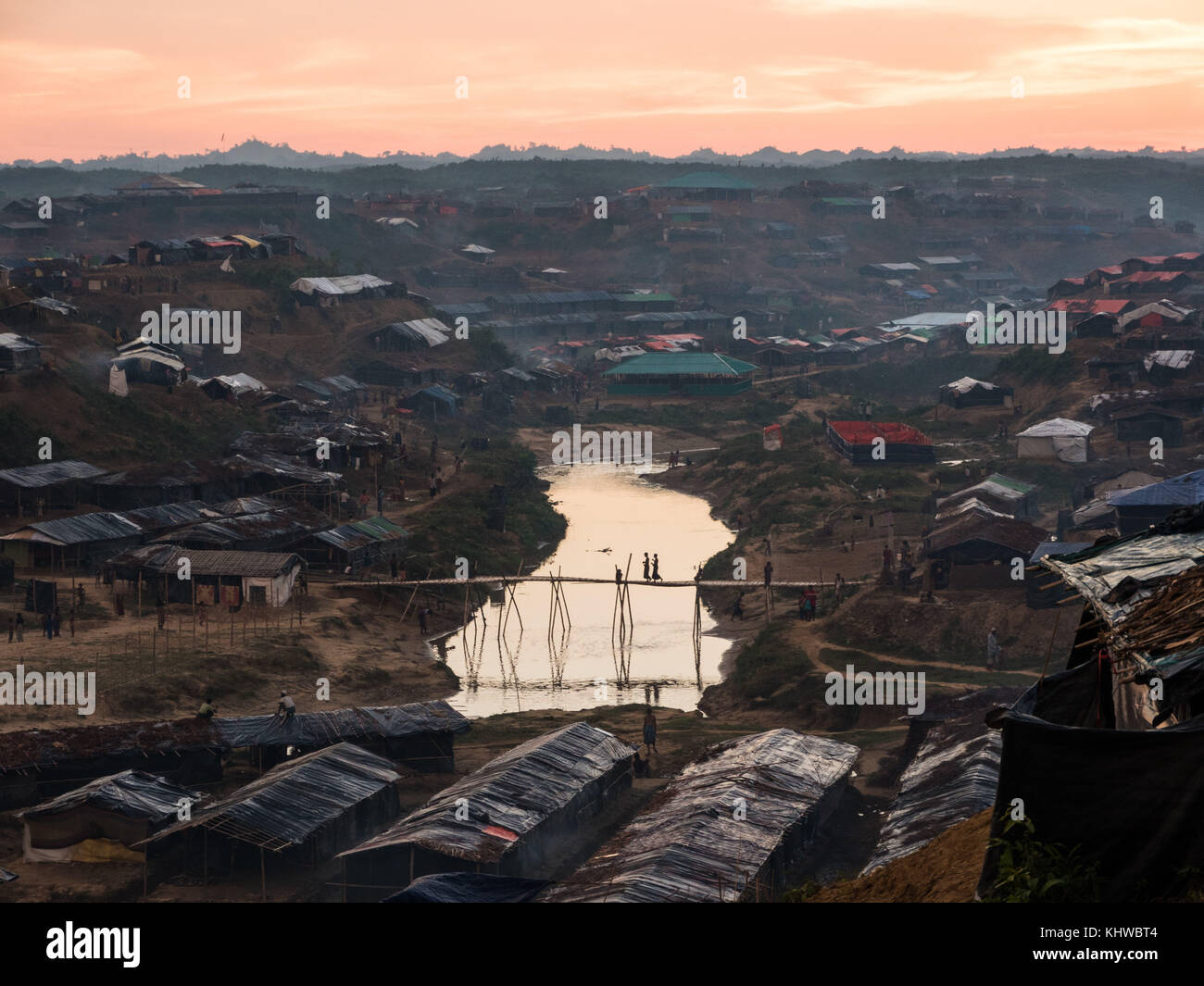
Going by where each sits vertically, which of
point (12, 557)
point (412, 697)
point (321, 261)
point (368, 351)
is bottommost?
point (412, 697)

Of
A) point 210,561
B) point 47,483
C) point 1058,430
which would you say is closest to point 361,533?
point 210,561

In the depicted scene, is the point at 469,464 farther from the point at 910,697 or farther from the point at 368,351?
the point at 910,697

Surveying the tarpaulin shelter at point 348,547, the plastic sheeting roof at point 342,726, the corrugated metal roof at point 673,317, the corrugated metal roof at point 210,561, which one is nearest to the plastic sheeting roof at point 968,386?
the tarpaulin shelter at point 348,547

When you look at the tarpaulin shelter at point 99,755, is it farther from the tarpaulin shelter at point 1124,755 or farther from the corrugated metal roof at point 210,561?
the tarpaulin shelter at point 1124,755

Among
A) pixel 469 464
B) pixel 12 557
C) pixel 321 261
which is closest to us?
pixel 12 557
